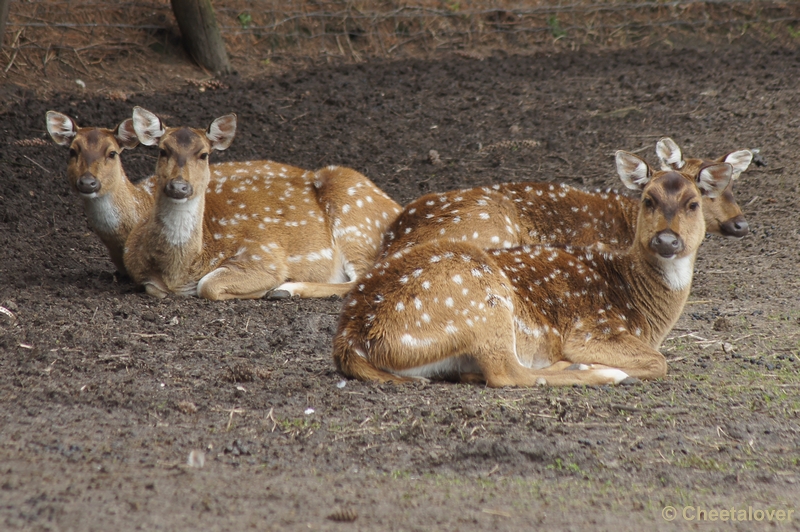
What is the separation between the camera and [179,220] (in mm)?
6766

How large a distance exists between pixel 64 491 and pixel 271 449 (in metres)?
0.91

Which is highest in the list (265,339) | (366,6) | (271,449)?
(366,6)

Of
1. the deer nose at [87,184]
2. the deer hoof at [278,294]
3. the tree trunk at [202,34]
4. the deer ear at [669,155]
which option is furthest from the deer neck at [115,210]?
the deer ear at [669,155]

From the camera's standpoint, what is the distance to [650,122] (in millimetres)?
10000

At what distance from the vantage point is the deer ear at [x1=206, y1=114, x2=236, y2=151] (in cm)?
687

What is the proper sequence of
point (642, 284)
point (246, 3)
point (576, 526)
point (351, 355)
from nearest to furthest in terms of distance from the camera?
point (576, 526) < point (351, 355) < point (642, 284) < point (246, 3)

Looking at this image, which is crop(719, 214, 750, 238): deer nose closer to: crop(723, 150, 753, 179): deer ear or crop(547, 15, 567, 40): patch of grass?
crop(723, 150, 753, 179): deer ear

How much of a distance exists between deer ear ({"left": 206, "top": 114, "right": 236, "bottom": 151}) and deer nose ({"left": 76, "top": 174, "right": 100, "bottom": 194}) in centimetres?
87

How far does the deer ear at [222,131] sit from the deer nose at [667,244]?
10.6 ft

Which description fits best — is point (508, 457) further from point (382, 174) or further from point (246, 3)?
point (246, 3)

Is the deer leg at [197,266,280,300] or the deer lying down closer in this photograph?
the deer lying down

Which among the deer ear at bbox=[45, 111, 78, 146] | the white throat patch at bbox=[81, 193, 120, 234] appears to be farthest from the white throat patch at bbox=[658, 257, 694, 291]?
the deer ear at bbox=[45, 111, 78, 146]

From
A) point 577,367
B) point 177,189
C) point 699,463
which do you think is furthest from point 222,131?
point 699,463

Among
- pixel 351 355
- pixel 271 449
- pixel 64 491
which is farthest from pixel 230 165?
pixel 64 491
